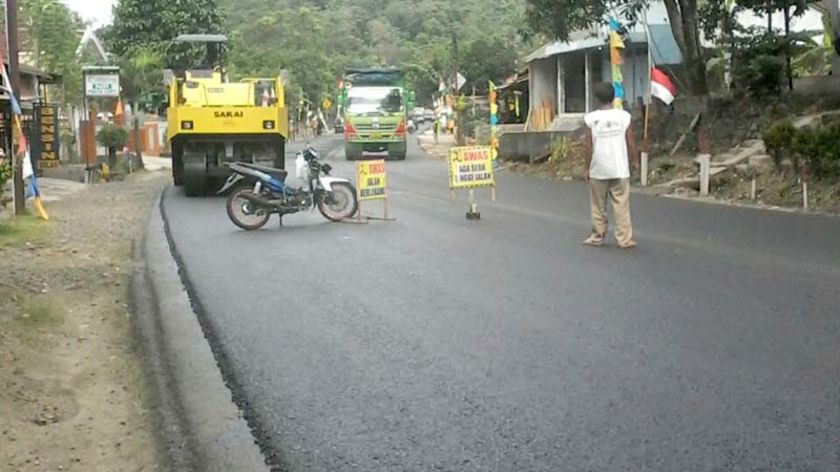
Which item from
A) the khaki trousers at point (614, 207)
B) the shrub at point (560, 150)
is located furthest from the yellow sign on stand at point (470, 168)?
the shrub at point (560, 150)

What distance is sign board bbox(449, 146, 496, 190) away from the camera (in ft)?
51.8

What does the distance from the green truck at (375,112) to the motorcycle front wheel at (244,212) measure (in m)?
26.0

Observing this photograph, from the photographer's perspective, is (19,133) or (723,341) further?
(19,133)

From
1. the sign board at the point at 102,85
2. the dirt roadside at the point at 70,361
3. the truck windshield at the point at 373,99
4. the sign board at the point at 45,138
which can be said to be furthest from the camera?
the truck windshield at the point at 373,99

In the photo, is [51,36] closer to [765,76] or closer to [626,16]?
[626,16]

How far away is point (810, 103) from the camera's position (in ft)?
70.6

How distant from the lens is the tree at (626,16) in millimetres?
22766

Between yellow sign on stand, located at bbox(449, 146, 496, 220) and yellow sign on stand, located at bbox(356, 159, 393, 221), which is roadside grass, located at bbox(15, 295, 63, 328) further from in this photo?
yellow sign on stand, located at bbox(449, 146, 496, 220)

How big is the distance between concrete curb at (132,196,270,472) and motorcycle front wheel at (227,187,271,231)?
3.94 meters

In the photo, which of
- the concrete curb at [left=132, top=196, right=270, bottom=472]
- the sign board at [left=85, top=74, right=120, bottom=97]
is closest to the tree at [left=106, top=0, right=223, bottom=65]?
the sign board at [left=85, top=74, right=120, bottom=97]

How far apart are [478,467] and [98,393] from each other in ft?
10.2

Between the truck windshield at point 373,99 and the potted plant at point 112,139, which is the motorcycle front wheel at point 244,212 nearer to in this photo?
the potted plant at point 112,139

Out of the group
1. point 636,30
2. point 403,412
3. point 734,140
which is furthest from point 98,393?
point 636,30

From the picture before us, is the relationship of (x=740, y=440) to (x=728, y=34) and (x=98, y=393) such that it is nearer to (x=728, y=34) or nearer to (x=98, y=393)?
(x=98, y=393)
